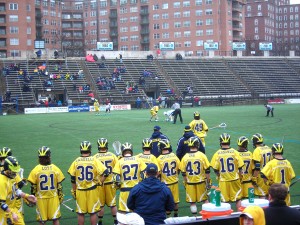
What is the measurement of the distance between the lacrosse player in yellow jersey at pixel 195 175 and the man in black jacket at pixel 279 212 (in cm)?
453

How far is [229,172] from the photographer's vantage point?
10125mm

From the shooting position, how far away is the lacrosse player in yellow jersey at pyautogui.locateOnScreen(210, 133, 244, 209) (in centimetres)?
1013

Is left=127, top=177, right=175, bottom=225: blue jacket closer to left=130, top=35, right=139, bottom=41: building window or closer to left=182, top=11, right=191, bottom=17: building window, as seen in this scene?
left=182, top=11, right=191, bottom=17: building window

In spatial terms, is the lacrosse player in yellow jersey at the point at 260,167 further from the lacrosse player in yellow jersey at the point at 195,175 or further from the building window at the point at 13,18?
the building window at the point at 13,18

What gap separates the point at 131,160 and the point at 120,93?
49.0 meters

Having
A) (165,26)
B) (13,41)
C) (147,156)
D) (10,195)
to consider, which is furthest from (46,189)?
(165,26)

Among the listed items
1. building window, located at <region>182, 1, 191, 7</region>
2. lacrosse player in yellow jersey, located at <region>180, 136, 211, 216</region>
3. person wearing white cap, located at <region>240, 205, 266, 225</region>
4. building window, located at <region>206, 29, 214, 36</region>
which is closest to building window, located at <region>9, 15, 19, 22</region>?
building window, located at <region>182, 1, 191, 7</region>

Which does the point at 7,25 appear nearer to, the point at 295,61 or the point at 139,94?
the point at 139,94

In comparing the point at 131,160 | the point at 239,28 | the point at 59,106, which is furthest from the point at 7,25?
the point at 131,160

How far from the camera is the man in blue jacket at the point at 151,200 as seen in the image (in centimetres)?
694

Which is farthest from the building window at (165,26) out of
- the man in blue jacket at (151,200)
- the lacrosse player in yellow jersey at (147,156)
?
the man in blue jacket at (151,200)

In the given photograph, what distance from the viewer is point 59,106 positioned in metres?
51.1

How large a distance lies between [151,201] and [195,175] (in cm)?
318

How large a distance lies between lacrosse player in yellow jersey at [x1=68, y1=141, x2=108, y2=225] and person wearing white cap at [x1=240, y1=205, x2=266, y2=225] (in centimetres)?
468
